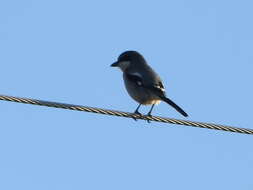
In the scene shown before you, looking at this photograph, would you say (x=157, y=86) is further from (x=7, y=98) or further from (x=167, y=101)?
(x=7, y=98)

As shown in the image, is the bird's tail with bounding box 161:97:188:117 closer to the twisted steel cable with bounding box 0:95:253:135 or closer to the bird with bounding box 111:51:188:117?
the bird with bounding box 111:51:188:117

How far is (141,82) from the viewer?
11.4 m

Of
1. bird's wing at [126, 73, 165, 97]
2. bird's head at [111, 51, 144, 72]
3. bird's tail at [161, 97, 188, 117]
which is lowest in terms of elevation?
bird's tail at [161, 97, 188, 117]

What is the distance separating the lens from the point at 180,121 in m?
8.43

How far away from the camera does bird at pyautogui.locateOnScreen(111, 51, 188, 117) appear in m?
11.1

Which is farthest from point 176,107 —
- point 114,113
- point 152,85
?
point 114,113

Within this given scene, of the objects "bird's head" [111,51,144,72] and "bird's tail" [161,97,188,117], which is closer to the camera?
"bird's tail" [161,97,188,117]

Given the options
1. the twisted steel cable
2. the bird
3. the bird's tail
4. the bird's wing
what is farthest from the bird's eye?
the twisted steel cable

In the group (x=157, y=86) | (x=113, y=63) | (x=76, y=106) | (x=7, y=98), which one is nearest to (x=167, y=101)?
(x=157, y=86)

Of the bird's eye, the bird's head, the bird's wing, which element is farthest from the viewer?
the bird's eye

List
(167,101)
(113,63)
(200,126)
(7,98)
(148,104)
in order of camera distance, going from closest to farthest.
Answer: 1. (7,98)
2. (200,126)
3. (167,101)
4. (148,104)
5. (113,63)

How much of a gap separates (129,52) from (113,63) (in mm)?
347

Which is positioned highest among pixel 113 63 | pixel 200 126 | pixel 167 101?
pixel 113 63

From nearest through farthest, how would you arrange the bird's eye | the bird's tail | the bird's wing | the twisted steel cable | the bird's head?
the twisted steel cable < the bird's tail < the bird's wing < the bird's head < the bird's eye
